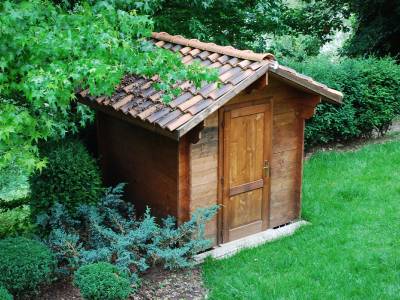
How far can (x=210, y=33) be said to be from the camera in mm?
12164

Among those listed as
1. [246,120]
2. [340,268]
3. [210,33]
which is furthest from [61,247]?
[210,33]

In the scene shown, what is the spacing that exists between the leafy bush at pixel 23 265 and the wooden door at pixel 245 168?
8.89ft

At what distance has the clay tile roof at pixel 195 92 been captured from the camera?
723 centimetres

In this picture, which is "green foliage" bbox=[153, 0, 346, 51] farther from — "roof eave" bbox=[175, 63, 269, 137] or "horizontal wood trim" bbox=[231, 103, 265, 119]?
"roof eave" bbox=[175, 63, 269, 137]

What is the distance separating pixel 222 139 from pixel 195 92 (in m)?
0.92

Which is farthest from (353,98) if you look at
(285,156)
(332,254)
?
(332,254)

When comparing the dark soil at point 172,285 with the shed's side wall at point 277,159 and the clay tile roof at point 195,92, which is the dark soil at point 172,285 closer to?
the shed's side wall at point 277,159

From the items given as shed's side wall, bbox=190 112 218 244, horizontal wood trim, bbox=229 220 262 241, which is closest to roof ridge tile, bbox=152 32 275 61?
shed's side wall, bbox=190 112 218 244

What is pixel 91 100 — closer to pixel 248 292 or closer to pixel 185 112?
pixel 185 112

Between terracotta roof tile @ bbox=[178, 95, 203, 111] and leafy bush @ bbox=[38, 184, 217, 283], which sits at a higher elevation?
terracotta roof tile @ bbox=[178, 95, 203, 111]

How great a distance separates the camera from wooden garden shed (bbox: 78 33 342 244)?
7539mm

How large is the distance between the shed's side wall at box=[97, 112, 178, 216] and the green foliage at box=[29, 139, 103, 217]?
807mm

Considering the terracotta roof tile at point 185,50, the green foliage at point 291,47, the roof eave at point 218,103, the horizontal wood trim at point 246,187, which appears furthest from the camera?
the green foliage at point 291,47

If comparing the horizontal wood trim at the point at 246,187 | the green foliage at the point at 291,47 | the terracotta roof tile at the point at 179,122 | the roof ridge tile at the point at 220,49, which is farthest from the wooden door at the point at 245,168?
the green foliage at the point at 291,47
